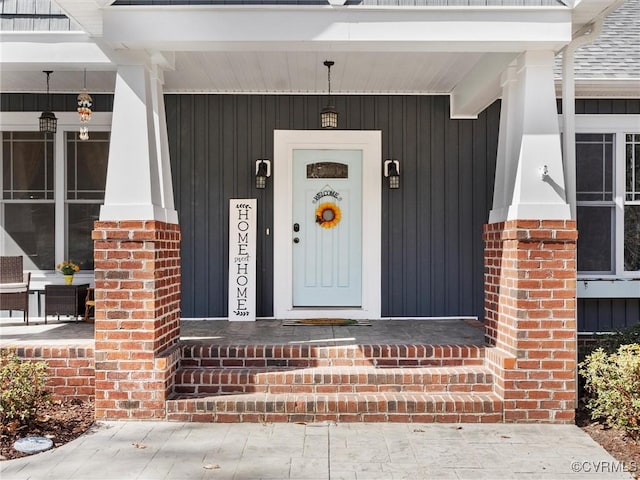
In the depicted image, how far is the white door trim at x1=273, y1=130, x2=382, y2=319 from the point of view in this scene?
6.95 metres

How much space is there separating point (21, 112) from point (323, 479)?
17.8 ft

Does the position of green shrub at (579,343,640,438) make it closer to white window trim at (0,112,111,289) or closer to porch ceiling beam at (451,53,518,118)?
porch ceiling beam at (451,53,518,118)

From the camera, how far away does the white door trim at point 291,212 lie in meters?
6.95

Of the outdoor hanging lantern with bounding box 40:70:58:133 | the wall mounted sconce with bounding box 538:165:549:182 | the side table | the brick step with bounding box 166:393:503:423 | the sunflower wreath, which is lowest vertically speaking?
the brick step with bounding box 166:393:503:423

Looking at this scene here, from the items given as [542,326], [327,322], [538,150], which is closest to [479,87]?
[538,150]

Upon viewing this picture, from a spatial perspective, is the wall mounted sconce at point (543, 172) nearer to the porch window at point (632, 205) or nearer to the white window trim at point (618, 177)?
the white window trim at point (618, 177)

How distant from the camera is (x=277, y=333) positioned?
595 cm

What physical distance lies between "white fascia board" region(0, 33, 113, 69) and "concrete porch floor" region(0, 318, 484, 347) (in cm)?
235

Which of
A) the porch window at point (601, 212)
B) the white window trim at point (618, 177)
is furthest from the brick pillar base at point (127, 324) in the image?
the porch window at point (601, 212)

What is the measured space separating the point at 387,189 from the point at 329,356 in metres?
2.49

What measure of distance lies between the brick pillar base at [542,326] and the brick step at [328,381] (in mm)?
359

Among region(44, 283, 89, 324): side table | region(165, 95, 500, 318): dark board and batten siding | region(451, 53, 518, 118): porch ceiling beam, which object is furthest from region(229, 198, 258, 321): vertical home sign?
region(451, 53, 518, 118): porch ceiling beam

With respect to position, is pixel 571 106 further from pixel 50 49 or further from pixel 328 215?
pixel 50 49

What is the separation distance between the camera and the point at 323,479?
363cm
